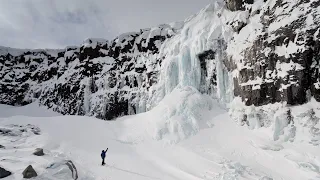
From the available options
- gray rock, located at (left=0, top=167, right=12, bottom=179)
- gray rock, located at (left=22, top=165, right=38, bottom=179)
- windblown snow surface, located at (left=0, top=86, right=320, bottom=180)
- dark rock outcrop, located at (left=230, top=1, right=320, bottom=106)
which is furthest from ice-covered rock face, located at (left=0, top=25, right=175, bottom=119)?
gray rock, located at (left=0, top=167, right=12, bottom=179)

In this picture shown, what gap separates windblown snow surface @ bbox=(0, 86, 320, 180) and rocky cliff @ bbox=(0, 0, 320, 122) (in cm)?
290

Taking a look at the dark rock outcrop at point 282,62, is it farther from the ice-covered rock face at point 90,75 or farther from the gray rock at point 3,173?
the gray rock at point 3,173

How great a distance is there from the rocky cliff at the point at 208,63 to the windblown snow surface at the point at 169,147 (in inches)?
114

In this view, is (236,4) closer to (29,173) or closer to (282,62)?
(282,62)

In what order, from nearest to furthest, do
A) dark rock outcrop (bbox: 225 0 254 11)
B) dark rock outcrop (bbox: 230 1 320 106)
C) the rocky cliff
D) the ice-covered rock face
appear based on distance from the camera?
1. dark rock outcrop (bbox: 230 1 320 106)
2. the rocky cliff
3. dark rock outcrop (bbox: 225 0 254 11)
4. the ice-covered rock face

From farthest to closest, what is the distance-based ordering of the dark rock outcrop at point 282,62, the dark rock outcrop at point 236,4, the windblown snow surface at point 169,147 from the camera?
the dark rock outcrop at point 236,4, the dark rock outcrop at point 282,62, the windblown snow surface at point 169,147

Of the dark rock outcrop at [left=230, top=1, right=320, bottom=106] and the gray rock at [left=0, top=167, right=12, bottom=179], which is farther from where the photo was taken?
the dark rock outcrop at [left=230, top=1, right=320, bottom=106]

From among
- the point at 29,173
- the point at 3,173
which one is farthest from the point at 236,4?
the point at 3,173

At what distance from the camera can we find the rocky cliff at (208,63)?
25.1 m

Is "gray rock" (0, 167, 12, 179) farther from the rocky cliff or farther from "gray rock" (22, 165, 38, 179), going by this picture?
the rocky cliff

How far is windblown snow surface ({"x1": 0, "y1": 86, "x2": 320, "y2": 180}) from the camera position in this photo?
18.7 meters

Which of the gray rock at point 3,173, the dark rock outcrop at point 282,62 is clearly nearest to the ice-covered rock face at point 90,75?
the dark rock outcrop at point 282,62

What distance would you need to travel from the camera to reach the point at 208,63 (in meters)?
34.7

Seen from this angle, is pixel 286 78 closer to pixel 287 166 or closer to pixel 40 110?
pixel 287 166
